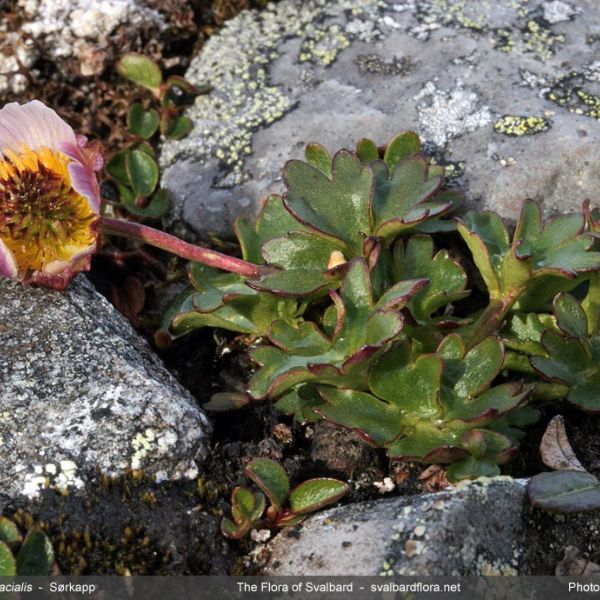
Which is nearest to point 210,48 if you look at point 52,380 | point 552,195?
point 552,195

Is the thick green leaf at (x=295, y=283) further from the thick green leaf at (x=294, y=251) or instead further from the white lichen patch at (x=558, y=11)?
the white lichen patch at (x=558, y=11)

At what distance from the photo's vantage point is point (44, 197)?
301cm

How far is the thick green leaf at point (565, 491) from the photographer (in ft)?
7.95

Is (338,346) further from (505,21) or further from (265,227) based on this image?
(505,21)

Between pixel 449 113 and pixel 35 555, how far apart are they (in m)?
2.41

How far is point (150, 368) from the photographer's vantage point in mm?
2916

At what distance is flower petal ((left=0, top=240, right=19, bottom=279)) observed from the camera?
9.07 ft

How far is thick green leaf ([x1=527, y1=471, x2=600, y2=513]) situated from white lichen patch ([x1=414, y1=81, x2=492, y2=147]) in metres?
1.57

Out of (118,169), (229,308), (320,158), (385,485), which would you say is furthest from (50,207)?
(385,485)

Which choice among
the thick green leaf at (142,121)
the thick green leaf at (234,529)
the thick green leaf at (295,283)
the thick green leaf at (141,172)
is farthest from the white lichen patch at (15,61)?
the thick green leaf at (234,529)

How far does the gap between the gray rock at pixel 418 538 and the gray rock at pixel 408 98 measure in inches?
54.2

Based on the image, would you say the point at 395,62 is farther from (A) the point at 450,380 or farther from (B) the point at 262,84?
(A) the point at 450,380

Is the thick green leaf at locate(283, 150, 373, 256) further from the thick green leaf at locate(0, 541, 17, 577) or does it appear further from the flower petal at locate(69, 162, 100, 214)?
the thick green leaf at locate(0, 541, 17, 577)

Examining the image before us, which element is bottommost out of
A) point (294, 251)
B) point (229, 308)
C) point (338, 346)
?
point (229, 308)
